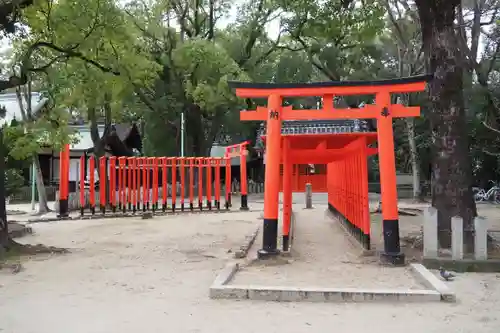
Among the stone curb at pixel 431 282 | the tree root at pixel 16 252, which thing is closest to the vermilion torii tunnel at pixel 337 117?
the stone curb at pixel 431 282

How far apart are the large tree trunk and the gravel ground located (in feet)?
6.41

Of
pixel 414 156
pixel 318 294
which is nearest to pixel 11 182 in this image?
pixel 318 294

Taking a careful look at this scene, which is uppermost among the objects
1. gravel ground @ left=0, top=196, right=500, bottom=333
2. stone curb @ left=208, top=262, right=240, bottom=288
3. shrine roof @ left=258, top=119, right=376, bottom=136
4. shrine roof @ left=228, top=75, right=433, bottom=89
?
shrine roof @ left=228, top=75, right=433, bottom=89

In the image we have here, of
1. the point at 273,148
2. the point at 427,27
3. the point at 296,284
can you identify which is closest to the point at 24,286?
the point at 296,284

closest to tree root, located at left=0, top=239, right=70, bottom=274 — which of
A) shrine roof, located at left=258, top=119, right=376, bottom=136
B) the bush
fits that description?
shrine roof, located at left=258, top=119, right=376, bottom=136

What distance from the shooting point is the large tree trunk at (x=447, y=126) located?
930 centimetres

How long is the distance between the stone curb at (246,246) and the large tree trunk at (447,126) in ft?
11.6

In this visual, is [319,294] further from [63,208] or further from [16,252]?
[63,208]

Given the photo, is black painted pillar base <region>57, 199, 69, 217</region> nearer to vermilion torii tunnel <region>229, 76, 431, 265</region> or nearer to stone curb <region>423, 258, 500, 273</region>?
vermilion torii tunnel <region>229, 76, 431, 265</region>

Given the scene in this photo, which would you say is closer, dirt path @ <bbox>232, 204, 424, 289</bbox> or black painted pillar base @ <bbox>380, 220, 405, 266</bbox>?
dirt path @ <bbox>232, 204, 424, 289</bbox>

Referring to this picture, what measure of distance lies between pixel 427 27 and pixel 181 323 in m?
7.53

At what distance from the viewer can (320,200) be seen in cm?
2873

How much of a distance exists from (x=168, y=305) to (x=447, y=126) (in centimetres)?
613

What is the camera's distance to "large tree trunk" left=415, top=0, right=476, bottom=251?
30.5 feet
